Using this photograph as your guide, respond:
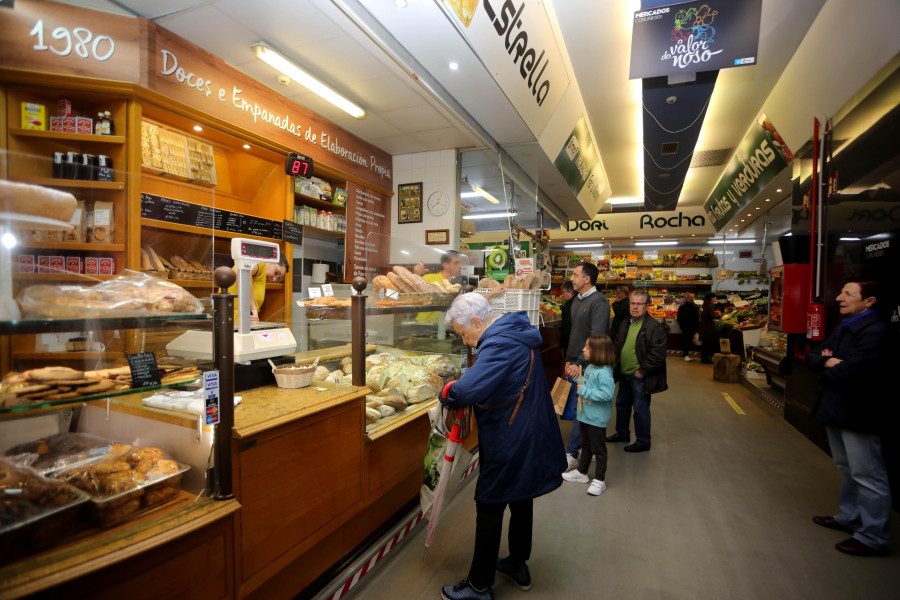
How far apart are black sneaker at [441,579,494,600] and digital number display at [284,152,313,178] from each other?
4005 mm

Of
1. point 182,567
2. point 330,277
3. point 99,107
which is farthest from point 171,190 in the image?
point 182,567

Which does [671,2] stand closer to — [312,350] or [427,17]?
[427,17]

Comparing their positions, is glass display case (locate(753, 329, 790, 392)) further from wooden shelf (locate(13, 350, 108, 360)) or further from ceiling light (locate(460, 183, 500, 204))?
wooden shelf (locate(13, 350, 108, 360))

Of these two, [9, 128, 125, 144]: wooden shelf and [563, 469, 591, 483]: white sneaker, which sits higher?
[9, 128, 125, 144]: wooden shelf

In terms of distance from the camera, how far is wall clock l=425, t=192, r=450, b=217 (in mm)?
5992

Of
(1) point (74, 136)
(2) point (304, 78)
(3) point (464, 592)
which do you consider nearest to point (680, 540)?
(3) point (464, 592)

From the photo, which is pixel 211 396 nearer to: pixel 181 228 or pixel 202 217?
pixel 202 217

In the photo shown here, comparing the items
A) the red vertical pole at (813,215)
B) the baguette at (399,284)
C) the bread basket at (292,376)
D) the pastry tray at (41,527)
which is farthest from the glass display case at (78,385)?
the red vertical pole at (813,215)

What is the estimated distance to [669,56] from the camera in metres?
4.04

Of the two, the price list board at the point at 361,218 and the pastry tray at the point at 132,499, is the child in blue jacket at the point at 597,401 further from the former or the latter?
the pastry tray at the point at 132,499

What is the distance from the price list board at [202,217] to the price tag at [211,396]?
1704 mm

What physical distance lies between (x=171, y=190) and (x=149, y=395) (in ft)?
9.35

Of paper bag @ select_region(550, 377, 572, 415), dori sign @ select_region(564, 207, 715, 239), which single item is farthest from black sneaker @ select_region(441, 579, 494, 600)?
dori sign @ select_region(564, 207, 715, 239)

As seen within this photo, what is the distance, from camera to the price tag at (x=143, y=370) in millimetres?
1371
